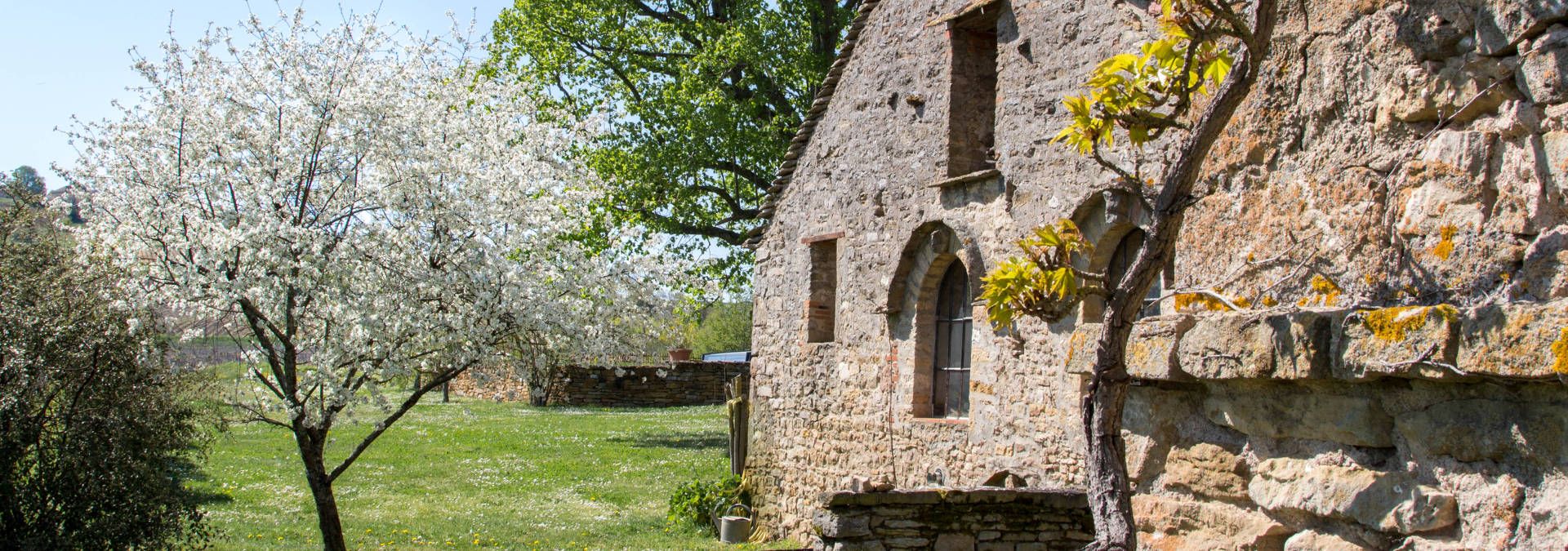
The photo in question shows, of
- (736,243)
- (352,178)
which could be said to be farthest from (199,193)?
(736,243)

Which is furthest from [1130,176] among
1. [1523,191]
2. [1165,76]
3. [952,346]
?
[952,346]

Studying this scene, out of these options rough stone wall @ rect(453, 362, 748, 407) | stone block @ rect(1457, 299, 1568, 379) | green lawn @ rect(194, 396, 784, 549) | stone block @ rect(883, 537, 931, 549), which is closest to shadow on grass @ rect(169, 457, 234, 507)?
green lawn @ rect(194, 396, 784, 549)

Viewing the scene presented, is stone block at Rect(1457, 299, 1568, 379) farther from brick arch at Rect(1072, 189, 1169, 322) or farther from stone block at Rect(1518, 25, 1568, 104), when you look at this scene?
brick arch at Rect(1072, 189, 1169, 322)

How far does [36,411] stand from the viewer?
30.7 feet

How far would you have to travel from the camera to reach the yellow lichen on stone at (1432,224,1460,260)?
7.43ft

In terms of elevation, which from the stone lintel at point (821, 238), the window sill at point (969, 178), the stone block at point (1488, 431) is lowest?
the stone block at point (1488, 431)

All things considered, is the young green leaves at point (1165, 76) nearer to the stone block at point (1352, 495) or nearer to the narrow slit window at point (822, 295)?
the stone block at point (1352, 495)

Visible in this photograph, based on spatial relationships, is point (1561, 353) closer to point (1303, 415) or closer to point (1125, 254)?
point (1303, 415)

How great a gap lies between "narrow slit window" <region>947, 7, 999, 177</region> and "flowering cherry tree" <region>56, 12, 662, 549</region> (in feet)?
15.8

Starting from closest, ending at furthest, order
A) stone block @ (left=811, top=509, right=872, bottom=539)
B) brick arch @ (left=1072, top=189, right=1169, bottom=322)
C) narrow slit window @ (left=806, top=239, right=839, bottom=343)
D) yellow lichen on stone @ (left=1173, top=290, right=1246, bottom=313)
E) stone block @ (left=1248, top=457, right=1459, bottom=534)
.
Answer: stone block @ (left=1248, top=457, right=1459, bottom=534) → yellow lichen on stone @ (left=1173, top=290, right=1246, bottom=313) → stone block @ (left=811, top=509, right=872, bottom=539) → brick arch @ (left=1072, top=189, right=1169, bottom=322) → narrow slit window @ (left=806, top=239, right=839, bottom=343)

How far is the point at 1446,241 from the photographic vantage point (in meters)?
2.28

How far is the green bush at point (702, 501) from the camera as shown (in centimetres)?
1424

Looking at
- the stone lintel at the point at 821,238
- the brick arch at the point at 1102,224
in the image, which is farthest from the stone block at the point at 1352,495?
the stone lintel at the point at 821,238

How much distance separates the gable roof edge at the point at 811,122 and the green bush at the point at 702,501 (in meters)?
3.11
